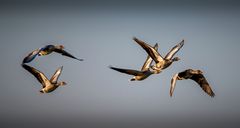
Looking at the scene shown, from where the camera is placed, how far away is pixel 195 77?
14.8 ft

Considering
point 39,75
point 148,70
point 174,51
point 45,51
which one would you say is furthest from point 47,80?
point 174,51

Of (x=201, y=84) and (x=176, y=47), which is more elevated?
(x=176, y=47)

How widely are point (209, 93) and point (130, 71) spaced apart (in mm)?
1184

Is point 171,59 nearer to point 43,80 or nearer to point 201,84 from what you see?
point 201,84

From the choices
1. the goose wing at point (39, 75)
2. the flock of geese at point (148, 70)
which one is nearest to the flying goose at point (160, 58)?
the flock of geese at point (148, 70)

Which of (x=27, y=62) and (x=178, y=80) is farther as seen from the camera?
(x=178, y=80)

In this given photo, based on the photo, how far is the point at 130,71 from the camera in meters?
3.97

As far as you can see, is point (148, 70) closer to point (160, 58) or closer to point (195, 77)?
point (160, 58)

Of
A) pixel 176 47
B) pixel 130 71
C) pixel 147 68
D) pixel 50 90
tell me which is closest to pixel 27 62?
pixel 50 90

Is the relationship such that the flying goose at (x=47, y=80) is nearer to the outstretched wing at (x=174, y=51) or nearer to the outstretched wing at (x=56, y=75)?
the outstretched wing at (x=56, y=75)

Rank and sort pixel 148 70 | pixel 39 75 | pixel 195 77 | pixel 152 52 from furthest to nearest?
pixel 195 77
pixel 39 75
pixel 148 70
pixel 152 52

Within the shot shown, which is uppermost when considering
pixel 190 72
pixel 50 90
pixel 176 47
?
pixel 176 47

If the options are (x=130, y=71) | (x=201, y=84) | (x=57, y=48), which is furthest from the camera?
(x=201, y=84)

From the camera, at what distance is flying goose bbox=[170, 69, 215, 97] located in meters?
4.38
